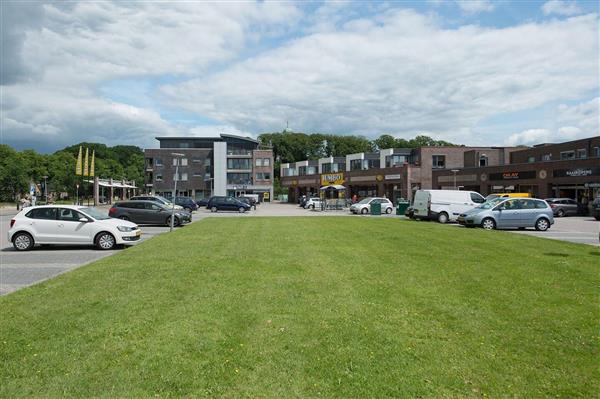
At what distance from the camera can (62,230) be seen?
16.3 meters

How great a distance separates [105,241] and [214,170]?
82991 mm

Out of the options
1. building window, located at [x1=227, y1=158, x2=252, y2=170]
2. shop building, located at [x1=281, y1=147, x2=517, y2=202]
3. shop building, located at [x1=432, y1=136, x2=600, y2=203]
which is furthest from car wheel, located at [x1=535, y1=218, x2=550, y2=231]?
building window, located at [x1=227, y1=158, x2=252, y2=170]

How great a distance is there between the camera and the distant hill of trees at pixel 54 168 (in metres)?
81.6

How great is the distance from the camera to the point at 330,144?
130m

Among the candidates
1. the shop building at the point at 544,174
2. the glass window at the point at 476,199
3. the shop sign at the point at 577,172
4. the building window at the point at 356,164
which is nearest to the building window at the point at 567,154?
the shop building at the point at 544,174

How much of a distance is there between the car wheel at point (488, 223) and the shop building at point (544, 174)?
2750cm

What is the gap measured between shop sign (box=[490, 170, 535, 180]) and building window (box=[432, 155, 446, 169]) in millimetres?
13432

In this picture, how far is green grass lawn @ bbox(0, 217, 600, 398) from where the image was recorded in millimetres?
4406

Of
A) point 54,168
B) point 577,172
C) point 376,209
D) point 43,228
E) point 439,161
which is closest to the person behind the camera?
point 43,228

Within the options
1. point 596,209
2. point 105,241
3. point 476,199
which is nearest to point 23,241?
point 105,241

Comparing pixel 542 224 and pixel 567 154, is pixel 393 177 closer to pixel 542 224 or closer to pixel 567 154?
pixel 567 154

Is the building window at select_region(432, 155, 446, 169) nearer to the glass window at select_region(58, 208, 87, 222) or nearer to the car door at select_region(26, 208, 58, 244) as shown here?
the glass window at select_region(58, 208, 87, 222)

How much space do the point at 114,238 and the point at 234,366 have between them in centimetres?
1314

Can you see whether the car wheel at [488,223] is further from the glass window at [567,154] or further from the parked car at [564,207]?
the glass window at [567,154]
